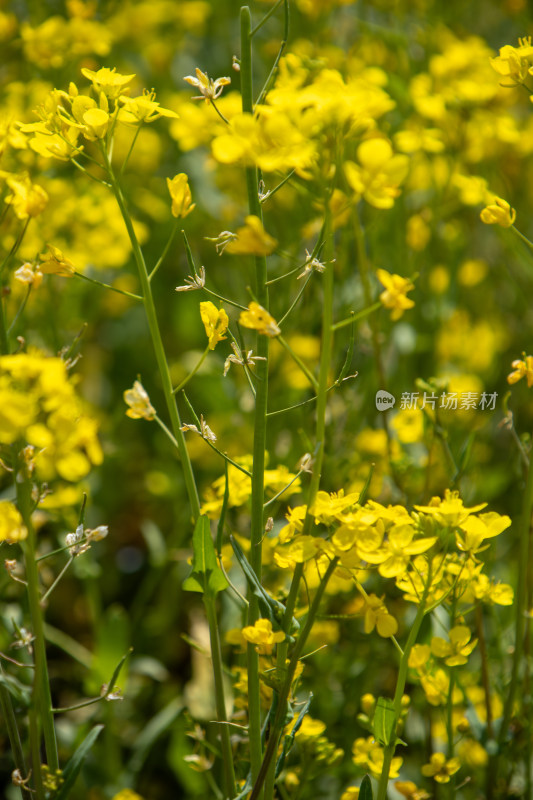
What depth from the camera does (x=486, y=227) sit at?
131 inches

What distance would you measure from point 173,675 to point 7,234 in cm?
116

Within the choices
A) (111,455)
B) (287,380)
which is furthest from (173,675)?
(287,380)

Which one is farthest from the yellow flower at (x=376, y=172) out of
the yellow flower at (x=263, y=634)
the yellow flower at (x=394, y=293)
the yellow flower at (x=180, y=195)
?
the yellow flower at (x=263, y=634)

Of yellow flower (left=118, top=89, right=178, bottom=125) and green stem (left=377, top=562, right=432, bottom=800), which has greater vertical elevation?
yellow flower (left=118, top=89, right=178, bottom=125)

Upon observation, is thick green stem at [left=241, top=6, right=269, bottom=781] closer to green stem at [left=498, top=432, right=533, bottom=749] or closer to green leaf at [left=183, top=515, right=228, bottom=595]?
green leaf at [left=183, top=515, right=228, bottom=595]

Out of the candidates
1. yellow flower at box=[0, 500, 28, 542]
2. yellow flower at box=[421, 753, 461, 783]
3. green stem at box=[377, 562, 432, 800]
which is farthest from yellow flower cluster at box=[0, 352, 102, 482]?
yellow flower at box=[421, 753, 461, 783]

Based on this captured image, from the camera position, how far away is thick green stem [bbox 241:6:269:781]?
84 cm

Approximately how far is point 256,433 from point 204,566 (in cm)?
18

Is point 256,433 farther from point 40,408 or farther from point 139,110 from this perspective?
point 139,110

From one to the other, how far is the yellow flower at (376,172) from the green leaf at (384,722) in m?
0.58

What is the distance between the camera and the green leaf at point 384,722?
894 millimetres

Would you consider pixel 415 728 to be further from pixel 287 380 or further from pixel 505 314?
pixel 505 314

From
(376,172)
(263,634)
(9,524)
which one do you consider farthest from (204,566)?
(376,172)

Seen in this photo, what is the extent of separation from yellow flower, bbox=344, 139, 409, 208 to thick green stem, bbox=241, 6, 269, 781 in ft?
0.50
